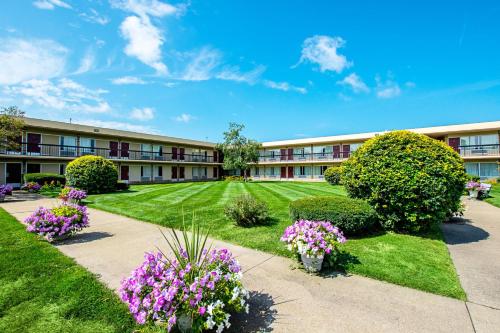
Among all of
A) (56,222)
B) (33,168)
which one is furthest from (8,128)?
(56,222)

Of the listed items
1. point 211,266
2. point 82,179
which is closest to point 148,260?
point 211,266

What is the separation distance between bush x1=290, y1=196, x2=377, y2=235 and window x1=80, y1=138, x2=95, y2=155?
96.9 feet

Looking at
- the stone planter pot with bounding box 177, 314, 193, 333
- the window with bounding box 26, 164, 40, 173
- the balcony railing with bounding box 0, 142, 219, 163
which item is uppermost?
the balcony railing with bounding box 0, 142, 219, 163

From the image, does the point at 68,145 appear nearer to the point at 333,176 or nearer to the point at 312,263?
the point at 333,176

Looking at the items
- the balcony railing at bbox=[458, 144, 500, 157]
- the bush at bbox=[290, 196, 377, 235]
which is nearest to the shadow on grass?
the bush at bbox=[290, 196, 377, 235]

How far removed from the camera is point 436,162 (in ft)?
22.5

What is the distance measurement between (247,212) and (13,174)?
2904cm

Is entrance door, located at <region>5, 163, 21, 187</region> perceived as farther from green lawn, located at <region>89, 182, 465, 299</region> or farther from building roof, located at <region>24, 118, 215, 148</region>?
green lawn, located at <region>89, 182, 465, 299</region>

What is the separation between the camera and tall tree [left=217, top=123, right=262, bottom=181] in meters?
36.2

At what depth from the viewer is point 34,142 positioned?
25.5m

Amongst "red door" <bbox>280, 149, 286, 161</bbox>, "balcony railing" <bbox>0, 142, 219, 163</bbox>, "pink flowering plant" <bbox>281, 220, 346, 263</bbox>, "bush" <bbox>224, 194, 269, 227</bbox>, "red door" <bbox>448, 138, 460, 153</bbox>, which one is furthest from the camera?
"red door" <bbox>280, 149, 286, 161</bbox>

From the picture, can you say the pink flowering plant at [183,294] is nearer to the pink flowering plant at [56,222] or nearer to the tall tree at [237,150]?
the pink flowering plant at [56,222]

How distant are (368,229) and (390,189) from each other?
141 centimetres

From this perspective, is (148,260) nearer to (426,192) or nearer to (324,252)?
(324,252)
